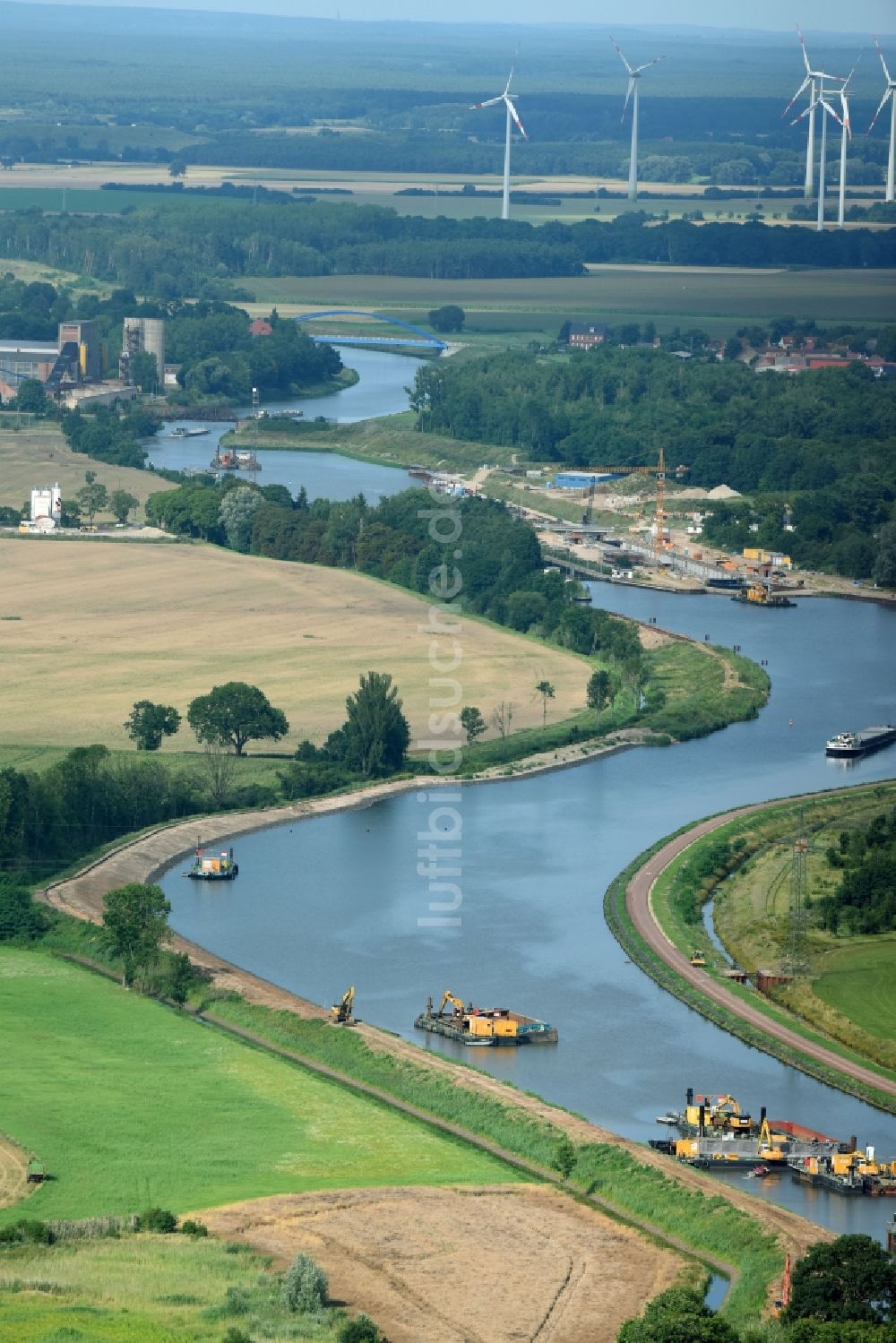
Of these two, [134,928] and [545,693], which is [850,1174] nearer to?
[134,928]

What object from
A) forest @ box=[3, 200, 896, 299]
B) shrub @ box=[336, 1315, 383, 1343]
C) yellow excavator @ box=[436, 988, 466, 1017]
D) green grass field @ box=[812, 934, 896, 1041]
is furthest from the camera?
forest @ box=[3, 200, 896, 299]

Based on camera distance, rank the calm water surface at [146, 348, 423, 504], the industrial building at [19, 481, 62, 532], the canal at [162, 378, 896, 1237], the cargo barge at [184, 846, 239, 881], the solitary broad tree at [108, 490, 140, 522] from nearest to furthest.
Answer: the canal at [162, 378, 896, 1237]
the cargo barge at [184, 846, 239, 881]
the industrial building at [19, 481, 62, 532]
the solitary broad tree at [108, 490, 140, 522]
the calm water surface at [146, 348, 423, 504]

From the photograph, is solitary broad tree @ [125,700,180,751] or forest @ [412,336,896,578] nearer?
solitary broad tree @ [125,700,180,751]

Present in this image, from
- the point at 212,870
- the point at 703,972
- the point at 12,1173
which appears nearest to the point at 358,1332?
the point at 12,1173

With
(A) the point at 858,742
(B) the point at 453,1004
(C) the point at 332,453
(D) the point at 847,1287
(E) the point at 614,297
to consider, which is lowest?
(C) the point at 332,453

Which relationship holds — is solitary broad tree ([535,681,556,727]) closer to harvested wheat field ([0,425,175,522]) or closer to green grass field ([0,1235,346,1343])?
harvested wheat field ([0,425,175,522])

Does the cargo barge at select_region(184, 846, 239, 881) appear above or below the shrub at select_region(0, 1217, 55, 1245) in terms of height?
below

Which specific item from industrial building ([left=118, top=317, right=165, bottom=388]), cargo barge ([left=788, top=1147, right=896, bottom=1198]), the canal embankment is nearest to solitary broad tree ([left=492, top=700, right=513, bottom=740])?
the canal embankment
